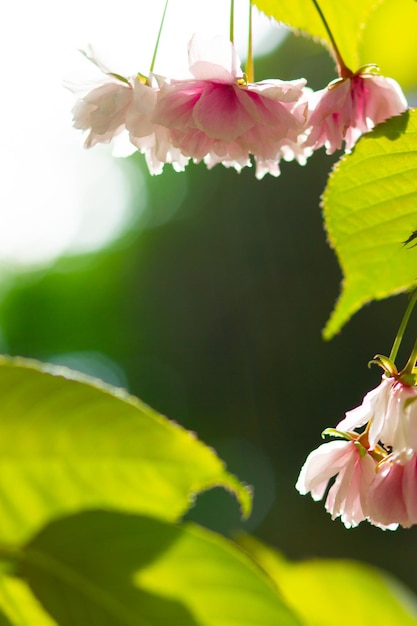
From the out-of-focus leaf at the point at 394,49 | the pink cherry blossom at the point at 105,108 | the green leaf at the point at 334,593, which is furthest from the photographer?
the out-of-focus leaf at the point at 394,49

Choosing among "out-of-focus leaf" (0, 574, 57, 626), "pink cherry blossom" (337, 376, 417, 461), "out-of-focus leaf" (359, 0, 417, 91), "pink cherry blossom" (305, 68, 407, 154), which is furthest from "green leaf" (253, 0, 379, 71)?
"out-of-focus leaf" (359, 0, 417, 91)

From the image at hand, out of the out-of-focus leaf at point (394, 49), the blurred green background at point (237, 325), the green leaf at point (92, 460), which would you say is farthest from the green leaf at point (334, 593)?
the blurred green background at point (237, 325)

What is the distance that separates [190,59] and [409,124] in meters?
0.14

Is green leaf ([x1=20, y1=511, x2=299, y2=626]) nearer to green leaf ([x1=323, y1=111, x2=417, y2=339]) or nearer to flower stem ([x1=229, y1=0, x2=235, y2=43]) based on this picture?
green leaf ([x1=323, y1=111, x2=417, y2=339])

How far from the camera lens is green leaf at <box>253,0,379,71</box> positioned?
0.54 meters

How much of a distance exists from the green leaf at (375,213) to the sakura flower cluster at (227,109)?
0.03 metres

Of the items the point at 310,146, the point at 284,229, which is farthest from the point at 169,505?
the point at 284,229

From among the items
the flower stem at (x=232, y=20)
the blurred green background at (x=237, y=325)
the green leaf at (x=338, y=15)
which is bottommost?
the blurred green background at (x=237, y=325)

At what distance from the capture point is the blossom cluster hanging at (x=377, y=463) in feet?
1.31

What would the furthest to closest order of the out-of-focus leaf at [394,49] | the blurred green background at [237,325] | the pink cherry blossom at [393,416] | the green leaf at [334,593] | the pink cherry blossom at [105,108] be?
the blurred green background at [237,325], the out-of-focus leaf at [394,49], the green leaf at [334,593], the pink cherry blossom at [105,108], the pink cherry blossom at [393,416]

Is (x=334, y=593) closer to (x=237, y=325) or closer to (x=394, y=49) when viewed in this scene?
(x=394, y=49)

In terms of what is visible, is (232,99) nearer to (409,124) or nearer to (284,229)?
(409,124)

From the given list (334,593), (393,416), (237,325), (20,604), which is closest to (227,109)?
(393,416)

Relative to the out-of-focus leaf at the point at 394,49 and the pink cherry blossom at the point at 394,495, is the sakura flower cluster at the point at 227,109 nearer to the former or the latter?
the pink cherry blossom at the point at 394,495
